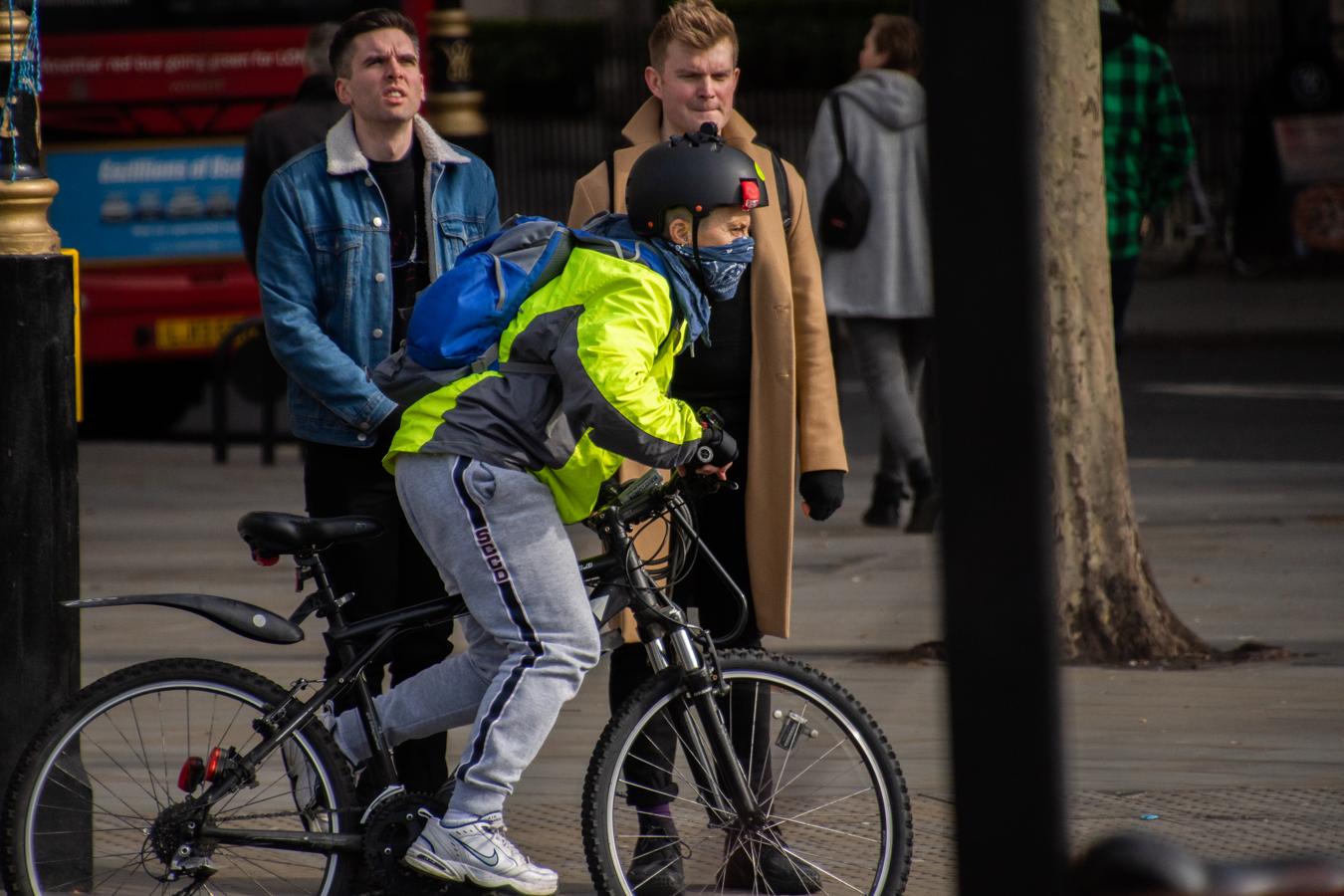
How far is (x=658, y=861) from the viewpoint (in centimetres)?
425

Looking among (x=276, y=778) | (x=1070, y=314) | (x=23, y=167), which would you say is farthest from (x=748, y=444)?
(x=1070, y=314)

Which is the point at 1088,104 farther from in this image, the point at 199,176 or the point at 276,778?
the point at 199,176

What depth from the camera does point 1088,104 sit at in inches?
258

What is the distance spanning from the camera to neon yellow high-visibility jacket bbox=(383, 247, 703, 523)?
3797mm

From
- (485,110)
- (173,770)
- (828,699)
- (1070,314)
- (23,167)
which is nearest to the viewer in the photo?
(828,699)

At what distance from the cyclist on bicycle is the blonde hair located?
62cm

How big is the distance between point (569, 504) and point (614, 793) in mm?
553

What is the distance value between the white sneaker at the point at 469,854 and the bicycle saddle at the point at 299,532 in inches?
21.3

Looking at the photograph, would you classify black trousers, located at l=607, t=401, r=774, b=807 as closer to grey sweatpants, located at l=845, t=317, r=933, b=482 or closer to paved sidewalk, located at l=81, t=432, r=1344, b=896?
paved sidewalk, located at l=81, t=432, r=1344, b=896

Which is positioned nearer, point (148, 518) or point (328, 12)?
point (148, 518)

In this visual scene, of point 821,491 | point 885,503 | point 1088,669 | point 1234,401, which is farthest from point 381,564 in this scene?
point 1234,401

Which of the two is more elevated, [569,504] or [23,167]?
[23,167]

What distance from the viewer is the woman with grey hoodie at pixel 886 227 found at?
8.40m

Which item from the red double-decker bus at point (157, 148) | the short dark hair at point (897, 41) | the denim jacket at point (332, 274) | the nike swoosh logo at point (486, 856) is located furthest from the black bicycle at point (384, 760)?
the red double-decker bus at point (157, 148)
